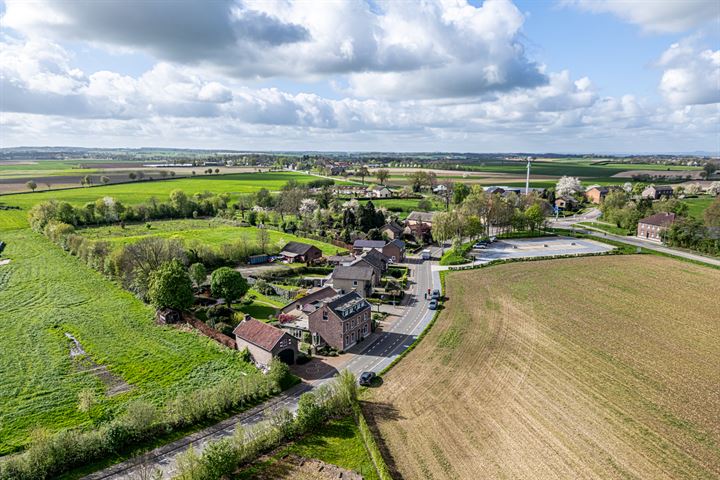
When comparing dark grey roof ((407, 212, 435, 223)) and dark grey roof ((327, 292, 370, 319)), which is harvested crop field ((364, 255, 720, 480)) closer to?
dark grey roof ((327, 292, 370, 319))

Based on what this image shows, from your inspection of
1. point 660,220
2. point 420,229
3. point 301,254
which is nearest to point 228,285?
point 301,254

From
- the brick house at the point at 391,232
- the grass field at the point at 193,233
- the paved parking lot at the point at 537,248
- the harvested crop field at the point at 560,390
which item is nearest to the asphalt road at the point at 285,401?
the harvested crop field at the point at 560,390

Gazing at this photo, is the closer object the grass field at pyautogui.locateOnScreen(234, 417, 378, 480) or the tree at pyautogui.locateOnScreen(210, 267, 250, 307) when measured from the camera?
the grass field at pyautogui.locateOnScreen(234, 417, 378, 480)

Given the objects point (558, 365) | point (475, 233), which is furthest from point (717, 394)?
point (475, 233)

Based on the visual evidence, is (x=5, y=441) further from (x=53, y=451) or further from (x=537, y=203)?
(x=537, y=203)

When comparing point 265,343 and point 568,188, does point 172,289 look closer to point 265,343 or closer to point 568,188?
point 265,343

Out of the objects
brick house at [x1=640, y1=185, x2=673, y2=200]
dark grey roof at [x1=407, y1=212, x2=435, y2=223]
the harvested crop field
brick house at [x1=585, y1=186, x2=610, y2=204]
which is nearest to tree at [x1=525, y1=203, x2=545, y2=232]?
dark grey roof at [x1=407, y1=212, x2=435, y2=223]

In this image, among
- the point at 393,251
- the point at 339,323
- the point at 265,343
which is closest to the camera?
the point at 265,343
